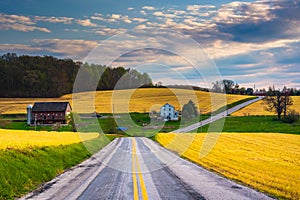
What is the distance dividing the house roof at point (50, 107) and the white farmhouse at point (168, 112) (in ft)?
91.6

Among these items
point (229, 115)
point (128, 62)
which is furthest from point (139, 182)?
point (229, 115)

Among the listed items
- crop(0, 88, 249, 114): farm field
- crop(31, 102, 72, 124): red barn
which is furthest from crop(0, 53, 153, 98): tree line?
crop(31, 102, 72, 124): red barn

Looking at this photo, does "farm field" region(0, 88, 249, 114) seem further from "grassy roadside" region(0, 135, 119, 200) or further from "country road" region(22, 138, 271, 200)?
"country road" region(22, 138, 271, 200)

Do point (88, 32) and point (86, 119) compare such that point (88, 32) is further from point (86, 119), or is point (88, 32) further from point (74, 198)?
point (86, 119)

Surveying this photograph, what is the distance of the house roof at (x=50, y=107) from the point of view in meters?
96.7

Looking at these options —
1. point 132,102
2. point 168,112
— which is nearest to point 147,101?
point 132,102

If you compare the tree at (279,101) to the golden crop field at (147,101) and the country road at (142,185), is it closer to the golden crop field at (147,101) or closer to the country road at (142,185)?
the golden crop field at (147,101)

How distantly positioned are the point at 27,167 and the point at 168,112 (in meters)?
81.1

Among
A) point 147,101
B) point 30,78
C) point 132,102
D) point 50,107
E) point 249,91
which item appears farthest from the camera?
point 249,91

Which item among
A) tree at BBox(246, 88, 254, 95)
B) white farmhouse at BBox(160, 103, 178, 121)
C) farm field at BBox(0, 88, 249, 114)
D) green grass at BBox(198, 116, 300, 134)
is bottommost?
green grass at BBox(198, 116, 300, 134)

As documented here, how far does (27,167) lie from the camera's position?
14.7 meters

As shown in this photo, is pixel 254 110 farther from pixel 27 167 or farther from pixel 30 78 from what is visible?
pixel 27 167

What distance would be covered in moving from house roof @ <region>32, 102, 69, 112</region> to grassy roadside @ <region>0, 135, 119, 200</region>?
3113 inches

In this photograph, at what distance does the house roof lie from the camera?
96.7m
